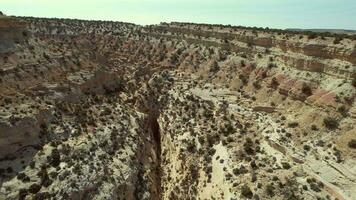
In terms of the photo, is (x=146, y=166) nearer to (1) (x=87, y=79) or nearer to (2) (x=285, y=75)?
(1) (x=87, y=79)

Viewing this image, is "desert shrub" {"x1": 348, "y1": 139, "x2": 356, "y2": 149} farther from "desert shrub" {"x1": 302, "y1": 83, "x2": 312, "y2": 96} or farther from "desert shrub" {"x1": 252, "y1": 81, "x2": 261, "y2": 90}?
"desert shrub" {"x1": 252, "y1": 81, "x2": 261, "y2": 90}

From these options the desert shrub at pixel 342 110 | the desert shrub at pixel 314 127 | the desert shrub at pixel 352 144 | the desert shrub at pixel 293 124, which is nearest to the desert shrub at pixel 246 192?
the desert shrub at pixel 314 127

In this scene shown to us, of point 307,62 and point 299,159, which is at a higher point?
point 307,62

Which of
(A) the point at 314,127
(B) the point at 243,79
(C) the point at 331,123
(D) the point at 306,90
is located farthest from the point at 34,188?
(B) the point at 243,79

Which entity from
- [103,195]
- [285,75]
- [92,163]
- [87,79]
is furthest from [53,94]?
[285,75]

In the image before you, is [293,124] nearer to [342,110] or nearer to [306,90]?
[306,90]

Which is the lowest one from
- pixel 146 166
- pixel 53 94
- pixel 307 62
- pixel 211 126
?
pixel 146 166

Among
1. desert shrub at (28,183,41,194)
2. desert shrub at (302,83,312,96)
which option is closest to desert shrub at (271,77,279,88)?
desert shrub at (302,83,312,96)
